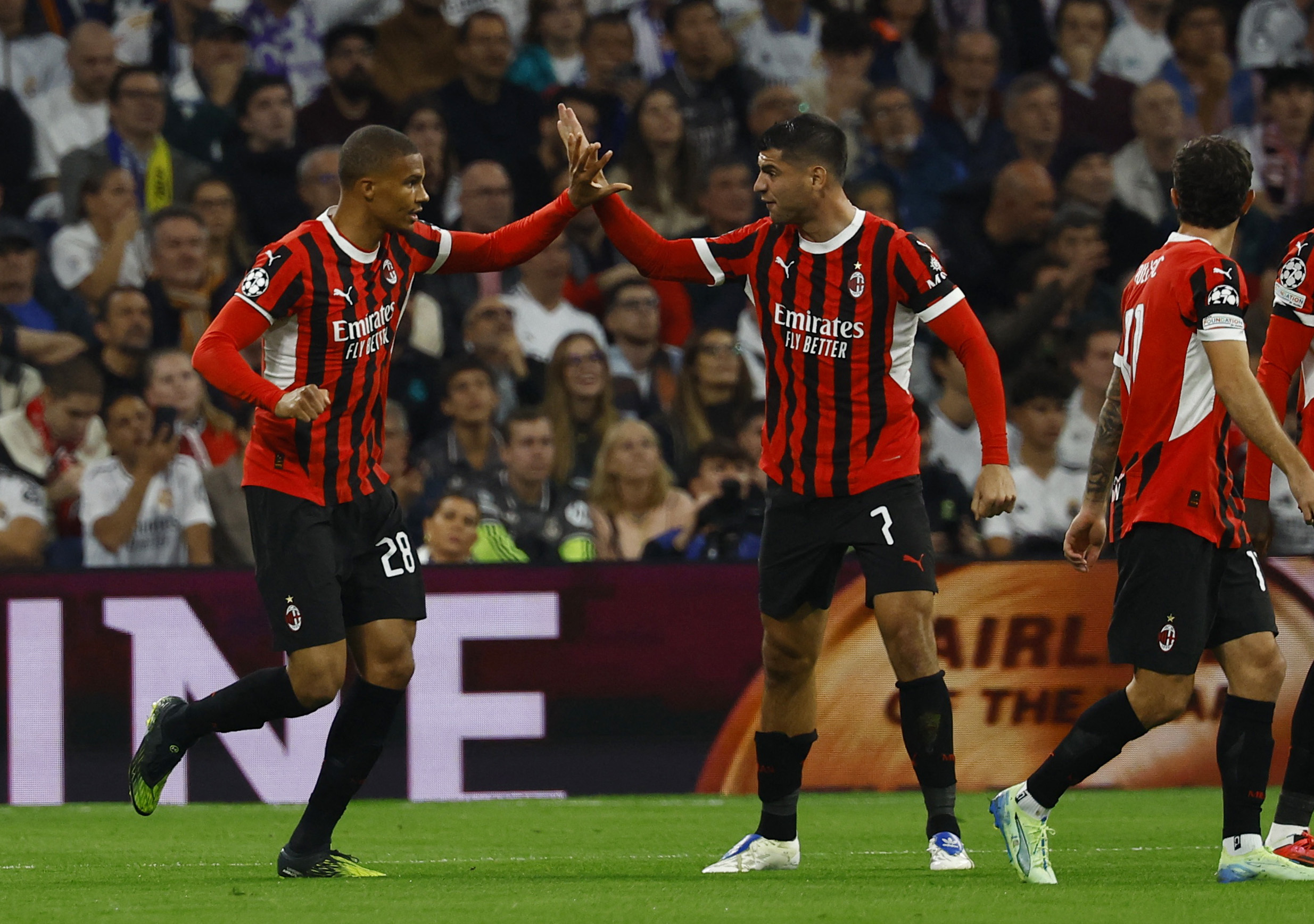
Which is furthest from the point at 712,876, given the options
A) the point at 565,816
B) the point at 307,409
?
the point at 565,816

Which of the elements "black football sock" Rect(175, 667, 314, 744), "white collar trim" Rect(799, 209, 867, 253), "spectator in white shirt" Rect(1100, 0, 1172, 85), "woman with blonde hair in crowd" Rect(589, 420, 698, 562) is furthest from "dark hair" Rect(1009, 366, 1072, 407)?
"black football sock" Rect(175, 667, 314, 744)

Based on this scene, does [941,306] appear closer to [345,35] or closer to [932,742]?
[932,742]

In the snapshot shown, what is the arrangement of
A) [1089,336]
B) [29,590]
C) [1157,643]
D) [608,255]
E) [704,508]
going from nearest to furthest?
[1157,643]
[29,590]
[704,508]
[1089,336]
[608,255]

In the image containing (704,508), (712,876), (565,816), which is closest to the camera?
(712,876)

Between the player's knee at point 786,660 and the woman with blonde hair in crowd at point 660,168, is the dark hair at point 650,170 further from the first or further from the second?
the player's knee at point 786,660

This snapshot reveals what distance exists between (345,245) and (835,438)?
5.56 ft

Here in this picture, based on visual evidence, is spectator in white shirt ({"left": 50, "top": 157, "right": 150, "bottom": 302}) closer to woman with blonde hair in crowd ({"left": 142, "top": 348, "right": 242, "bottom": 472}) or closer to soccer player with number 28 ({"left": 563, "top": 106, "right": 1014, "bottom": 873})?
woman with blonde hair in crowd ({"left": 142, "top": 348, "right": 242, "bottom": 472})

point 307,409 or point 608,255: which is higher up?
point 608,255

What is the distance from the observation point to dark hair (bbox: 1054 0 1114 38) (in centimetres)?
1284

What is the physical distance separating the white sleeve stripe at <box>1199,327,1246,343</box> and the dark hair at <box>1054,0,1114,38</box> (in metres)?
8.23

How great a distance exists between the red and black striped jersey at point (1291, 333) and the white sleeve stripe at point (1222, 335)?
0.62 m

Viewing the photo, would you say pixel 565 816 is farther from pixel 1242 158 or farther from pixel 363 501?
pixel 1242 158

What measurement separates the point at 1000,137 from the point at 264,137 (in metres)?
4.91

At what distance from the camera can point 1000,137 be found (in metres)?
12.4
